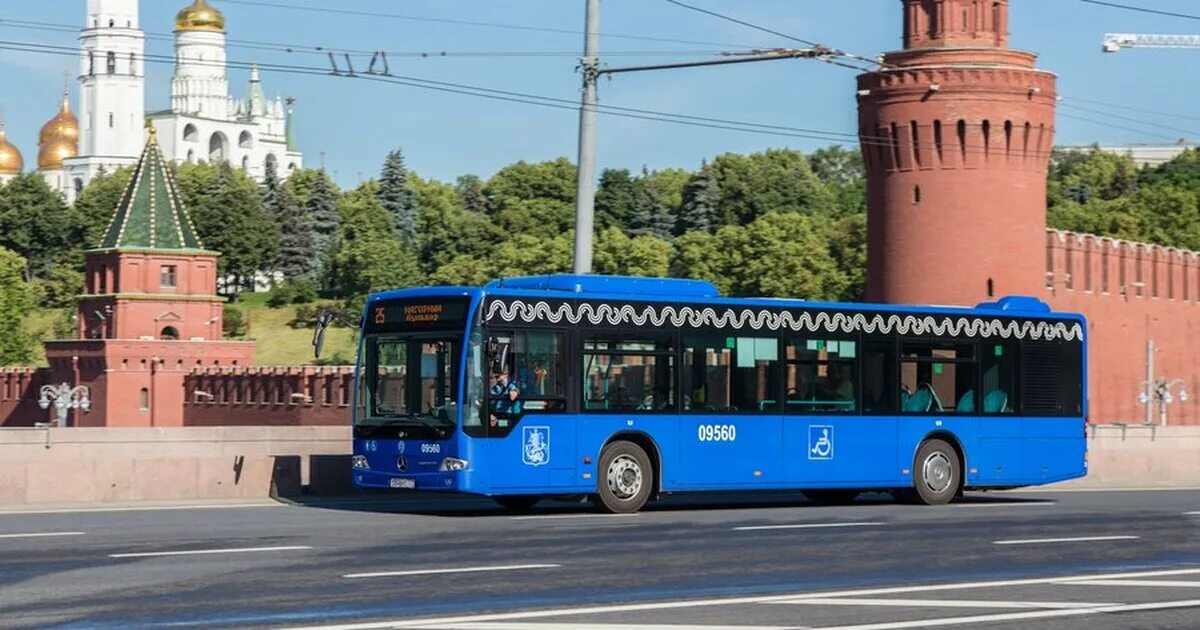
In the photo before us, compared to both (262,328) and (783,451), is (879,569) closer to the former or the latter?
(783,451)

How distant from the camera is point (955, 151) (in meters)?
57.4

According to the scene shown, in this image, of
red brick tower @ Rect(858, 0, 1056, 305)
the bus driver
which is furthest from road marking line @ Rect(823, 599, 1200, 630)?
red brick tower @ Rect(858, 0, 1056, 305)

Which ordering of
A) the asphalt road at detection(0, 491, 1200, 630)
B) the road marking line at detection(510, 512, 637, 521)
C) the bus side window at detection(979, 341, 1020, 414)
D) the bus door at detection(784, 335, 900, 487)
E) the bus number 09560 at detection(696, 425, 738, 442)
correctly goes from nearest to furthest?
the asphalt road at detection(0, 491, 1200, 630), the road marking line at detection(510, 512, 637, 521), the bus number 09560 at detection(696, 425, 738, 442), the bus door at detection(784, 335, 900, 487), the bus side window at detection(979, 341, 1020, 414)

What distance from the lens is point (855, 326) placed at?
2652 centimetres

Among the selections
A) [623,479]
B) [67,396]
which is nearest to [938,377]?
[623,479]

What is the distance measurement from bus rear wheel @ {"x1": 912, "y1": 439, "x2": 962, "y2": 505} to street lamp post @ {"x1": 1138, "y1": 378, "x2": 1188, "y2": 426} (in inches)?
1450

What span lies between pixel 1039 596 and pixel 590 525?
24.4ft

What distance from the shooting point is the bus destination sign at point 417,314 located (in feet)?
75.3

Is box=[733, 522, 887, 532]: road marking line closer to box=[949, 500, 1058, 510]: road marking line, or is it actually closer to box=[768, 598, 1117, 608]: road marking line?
box=[949, 500, 1058, 510]: road marking line

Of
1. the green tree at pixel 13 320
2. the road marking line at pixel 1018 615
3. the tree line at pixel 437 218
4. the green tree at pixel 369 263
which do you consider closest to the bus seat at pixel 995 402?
the road marking line at pixel 1018 615

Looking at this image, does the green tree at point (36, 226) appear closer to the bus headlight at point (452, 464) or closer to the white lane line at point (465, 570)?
the bus headlight at point (452, 464)

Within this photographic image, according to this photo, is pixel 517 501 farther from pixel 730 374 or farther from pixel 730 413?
pixel 730 374

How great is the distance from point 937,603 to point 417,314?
10502 millimetres

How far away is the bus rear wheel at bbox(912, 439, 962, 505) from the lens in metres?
27.3
